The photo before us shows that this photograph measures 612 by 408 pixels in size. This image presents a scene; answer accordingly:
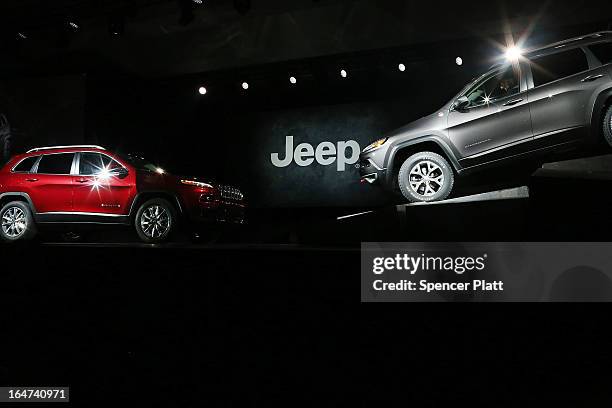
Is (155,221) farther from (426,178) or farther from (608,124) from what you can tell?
(608,124)

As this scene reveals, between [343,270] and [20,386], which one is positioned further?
[343,270]

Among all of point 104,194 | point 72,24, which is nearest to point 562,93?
point 104,194

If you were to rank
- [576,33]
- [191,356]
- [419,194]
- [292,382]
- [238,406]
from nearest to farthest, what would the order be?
[238,406] < [292,382] < [191,356] < [419,194] < [576,33]

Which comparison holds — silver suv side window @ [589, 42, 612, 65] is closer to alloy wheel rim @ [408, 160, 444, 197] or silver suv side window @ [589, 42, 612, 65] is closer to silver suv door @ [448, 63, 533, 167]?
silver suv door @ [448, 63, 533, 167]

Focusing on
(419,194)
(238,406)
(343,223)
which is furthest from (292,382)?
(419,194)

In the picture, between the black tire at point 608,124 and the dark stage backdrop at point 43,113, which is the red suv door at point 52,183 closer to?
the dark stage backdrop at point 43,113

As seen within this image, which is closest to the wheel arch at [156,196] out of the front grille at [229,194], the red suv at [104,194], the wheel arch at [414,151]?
the red suv at [104,194]

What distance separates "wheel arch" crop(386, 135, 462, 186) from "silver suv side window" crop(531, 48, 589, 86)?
1.06 m

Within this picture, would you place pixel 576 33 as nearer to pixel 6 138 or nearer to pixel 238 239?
pixel 238 239

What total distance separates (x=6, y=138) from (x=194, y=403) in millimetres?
8544

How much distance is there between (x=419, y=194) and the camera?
5676mm

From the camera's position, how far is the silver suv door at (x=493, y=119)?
5.04 m

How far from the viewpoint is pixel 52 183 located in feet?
22.9

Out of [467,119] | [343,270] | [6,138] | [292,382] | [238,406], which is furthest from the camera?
[6,138]
